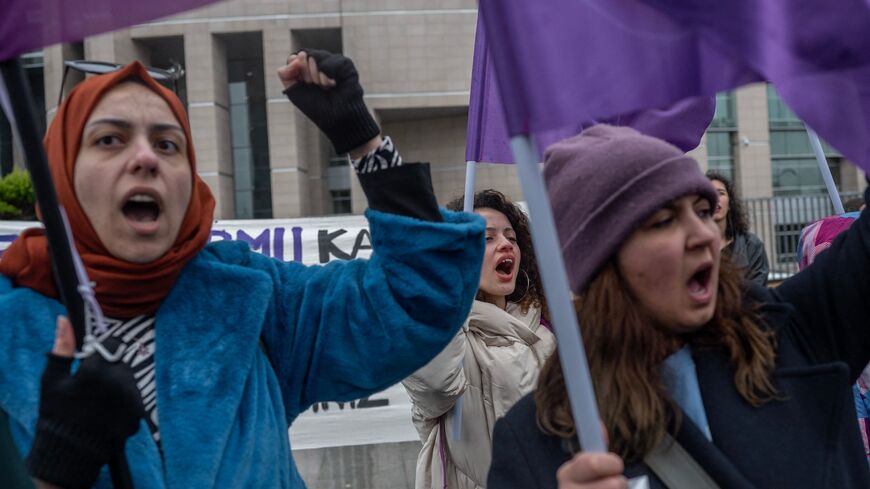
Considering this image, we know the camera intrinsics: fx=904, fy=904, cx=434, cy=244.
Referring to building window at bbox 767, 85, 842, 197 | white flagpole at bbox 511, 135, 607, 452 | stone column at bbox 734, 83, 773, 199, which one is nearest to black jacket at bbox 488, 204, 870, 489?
white flagpole at bbox 511, 135, 607, 452

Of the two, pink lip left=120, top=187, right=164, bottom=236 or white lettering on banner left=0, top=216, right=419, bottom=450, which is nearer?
pink lip left=120, top=187, right=164, bottom=236

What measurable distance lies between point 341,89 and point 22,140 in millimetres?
676

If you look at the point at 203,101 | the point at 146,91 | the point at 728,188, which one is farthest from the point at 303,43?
the point at 146,91

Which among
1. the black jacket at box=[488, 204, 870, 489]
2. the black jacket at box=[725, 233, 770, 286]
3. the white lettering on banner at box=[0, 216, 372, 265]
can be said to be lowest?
the white lettering on banner at box=[0, 216, 372, 265]

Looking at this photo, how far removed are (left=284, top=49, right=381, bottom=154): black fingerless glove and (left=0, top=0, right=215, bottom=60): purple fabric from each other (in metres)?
0.40

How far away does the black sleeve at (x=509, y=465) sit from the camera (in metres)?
1.76

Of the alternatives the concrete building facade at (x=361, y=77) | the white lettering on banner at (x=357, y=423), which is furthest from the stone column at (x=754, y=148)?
the white lettering on banner at (x=357, y=423)

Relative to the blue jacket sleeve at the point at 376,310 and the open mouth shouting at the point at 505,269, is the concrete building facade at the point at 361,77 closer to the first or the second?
the open mouth shouting at the point at 505,269

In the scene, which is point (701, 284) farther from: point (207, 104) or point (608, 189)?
point (207, 104)

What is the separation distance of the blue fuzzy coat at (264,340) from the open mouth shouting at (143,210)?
16 cm

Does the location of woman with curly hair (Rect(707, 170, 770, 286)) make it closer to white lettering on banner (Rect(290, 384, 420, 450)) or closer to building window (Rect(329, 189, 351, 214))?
white lettering on banner (Rect(290, 384, 420, 450))

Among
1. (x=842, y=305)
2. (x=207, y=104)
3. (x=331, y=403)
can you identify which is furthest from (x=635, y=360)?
(x=207, y=104)

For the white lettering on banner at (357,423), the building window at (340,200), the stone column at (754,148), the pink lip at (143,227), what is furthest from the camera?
the building window at (340,200)

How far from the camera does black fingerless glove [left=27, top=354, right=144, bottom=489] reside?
55.0 inches
